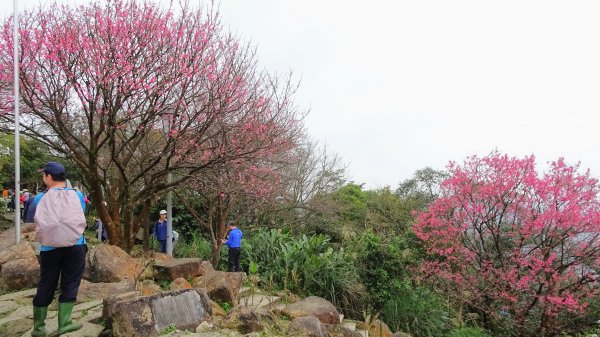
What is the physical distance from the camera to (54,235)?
383 cm

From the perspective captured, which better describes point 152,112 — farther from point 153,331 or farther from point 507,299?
point 507,299

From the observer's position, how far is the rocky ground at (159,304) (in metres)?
4.09

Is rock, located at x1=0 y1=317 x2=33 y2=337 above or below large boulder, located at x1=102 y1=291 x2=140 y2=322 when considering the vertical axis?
below

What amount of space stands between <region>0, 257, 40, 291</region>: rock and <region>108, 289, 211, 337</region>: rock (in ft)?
8.40

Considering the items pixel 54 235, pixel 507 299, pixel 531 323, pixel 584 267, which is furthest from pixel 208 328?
pixel 584 267

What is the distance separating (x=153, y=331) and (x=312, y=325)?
5.63ft

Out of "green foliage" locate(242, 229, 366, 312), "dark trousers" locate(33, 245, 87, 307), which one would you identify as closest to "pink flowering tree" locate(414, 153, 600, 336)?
"green foliage" locate(242, 229, 366, 312)

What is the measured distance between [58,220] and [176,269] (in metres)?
2.89

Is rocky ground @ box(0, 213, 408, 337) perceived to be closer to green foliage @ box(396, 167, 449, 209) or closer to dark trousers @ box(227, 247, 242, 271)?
dark trousers @ box(227, 247, 242, 271)

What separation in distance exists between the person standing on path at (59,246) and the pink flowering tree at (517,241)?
7.35 meters

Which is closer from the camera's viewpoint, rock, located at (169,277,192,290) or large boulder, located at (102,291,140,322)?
large boulder, located at (102,291,140,322)

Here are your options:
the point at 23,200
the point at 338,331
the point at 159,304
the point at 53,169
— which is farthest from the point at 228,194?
the point at 23,200

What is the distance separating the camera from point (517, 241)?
9.28 metres

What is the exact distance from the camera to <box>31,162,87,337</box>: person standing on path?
12.6ft
